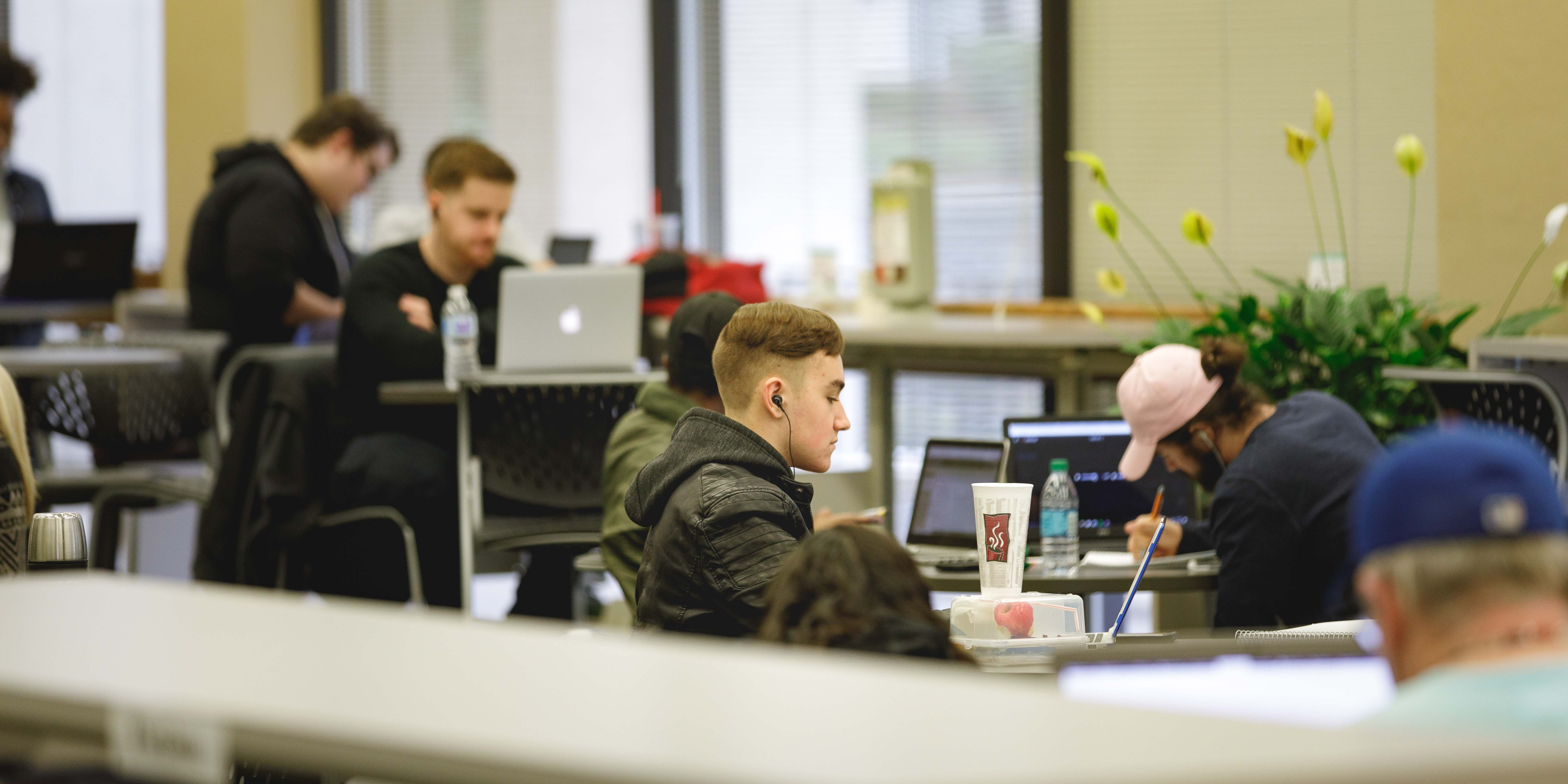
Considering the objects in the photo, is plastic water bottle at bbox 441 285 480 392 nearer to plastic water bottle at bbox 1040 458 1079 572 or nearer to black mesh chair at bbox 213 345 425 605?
black mesh chair at bbox 213 345 425 605

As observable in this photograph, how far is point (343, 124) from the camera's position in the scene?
4.89 metres

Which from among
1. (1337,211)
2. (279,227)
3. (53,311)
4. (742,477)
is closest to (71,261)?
(53,311)

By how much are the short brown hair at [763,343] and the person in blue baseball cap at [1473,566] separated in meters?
1.31

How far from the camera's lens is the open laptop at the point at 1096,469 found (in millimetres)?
3006

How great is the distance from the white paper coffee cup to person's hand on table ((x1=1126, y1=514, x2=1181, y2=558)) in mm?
598

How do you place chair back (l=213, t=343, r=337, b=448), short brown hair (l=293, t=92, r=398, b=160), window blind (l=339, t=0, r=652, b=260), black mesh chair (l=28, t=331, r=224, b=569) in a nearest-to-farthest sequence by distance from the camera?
chair back (l=213, t=343, r=337, b=448), black mesh chair (l=28, t=331, r=224, b=569), short brown hair (l=293, t=92, r=398, b=160), window blind (l=339, t=0, r=652, b=260)

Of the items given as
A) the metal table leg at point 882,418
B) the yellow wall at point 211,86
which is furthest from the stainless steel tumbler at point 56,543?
the yellow wall at point 211,86

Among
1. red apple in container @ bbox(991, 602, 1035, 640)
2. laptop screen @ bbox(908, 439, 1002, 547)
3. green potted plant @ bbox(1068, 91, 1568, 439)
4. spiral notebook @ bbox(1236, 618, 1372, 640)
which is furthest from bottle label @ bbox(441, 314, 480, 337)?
spiral notebook @ bbox(1236, 618, 1372, 640)

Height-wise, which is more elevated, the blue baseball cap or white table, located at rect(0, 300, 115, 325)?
white table, located at rect(0, 300, 115, 325)

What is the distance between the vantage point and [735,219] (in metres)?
6.48

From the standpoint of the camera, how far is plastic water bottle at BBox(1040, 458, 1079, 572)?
→ 9.27ft

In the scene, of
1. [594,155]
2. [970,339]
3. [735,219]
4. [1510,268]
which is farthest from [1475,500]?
[594,155]

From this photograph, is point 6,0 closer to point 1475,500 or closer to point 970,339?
point 970,339

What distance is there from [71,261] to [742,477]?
4921 millimetres
